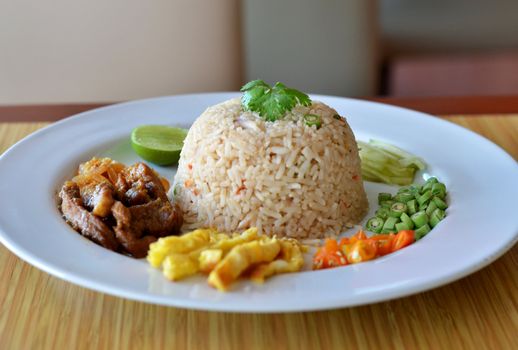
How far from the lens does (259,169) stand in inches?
86.4

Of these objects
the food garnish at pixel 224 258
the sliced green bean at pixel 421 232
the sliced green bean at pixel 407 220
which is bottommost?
the sliced green bean at pixel 407 220

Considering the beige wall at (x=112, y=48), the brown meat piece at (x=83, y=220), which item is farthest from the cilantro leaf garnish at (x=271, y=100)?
the beige wall at (x=112, y=48)

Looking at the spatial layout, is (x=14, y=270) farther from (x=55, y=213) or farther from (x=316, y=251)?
(x=316, y=251)

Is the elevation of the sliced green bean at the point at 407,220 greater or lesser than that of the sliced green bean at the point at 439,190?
lesser

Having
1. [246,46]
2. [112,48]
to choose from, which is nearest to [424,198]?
[112,48]

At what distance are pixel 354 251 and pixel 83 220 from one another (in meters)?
0.75

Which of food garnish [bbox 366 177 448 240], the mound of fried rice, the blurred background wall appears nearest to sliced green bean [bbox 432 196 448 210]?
food garnish [bbox 366 177 448 240]

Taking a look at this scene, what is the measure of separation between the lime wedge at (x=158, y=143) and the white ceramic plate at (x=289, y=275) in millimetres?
70

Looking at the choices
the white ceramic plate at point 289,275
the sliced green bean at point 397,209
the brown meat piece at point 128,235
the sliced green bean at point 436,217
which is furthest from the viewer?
the sliced green bean at point 397,209

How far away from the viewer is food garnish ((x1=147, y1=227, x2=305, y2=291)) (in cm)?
166

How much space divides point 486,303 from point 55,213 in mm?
1186

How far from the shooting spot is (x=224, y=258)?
1700 mm

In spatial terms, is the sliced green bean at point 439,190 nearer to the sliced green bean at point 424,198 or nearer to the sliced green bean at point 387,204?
the sliced green bean at point 424,198

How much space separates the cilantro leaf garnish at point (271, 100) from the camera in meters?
2.27
